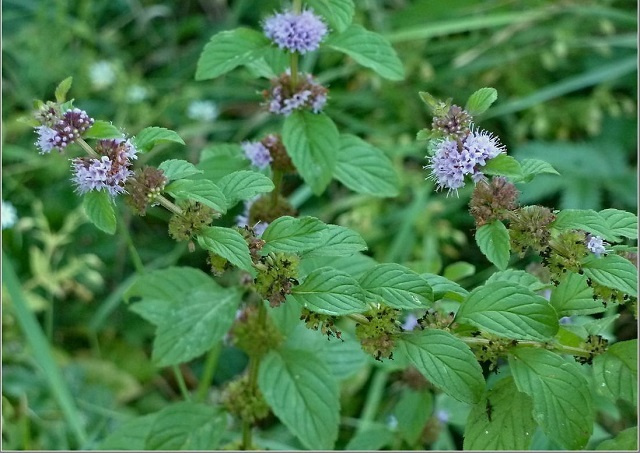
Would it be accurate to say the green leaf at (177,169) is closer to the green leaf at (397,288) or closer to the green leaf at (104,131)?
the green leaf at (104,131)

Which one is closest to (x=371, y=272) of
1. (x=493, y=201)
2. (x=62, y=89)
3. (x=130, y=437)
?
(x=493, y=201)

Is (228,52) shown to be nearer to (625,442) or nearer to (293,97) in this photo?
(293,97)

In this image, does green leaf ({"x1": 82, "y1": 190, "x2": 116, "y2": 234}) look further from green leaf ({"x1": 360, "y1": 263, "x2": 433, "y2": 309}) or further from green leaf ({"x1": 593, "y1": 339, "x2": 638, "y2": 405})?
green leaf ({"x1": 593, "y1": 339, "x2": 638, "y2": 405})

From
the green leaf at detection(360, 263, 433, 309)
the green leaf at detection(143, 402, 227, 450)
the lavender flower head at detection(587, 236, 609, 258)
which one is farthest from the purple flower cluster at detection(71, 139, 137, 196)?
the lavender flower head at detection(587, 236, 609, 258)

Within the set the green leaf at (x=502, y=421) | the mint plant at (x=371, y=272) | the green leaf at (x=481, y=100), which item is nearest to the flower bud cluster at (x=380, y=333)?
the mint plant at (x=371, y=272)

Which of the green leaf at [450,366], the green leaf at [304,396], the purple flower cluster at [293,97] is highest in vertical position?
the purple flower cluster at [293,97]

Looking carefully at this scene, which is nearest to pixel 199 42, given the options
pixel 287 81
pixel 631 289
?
pixel 287 81
